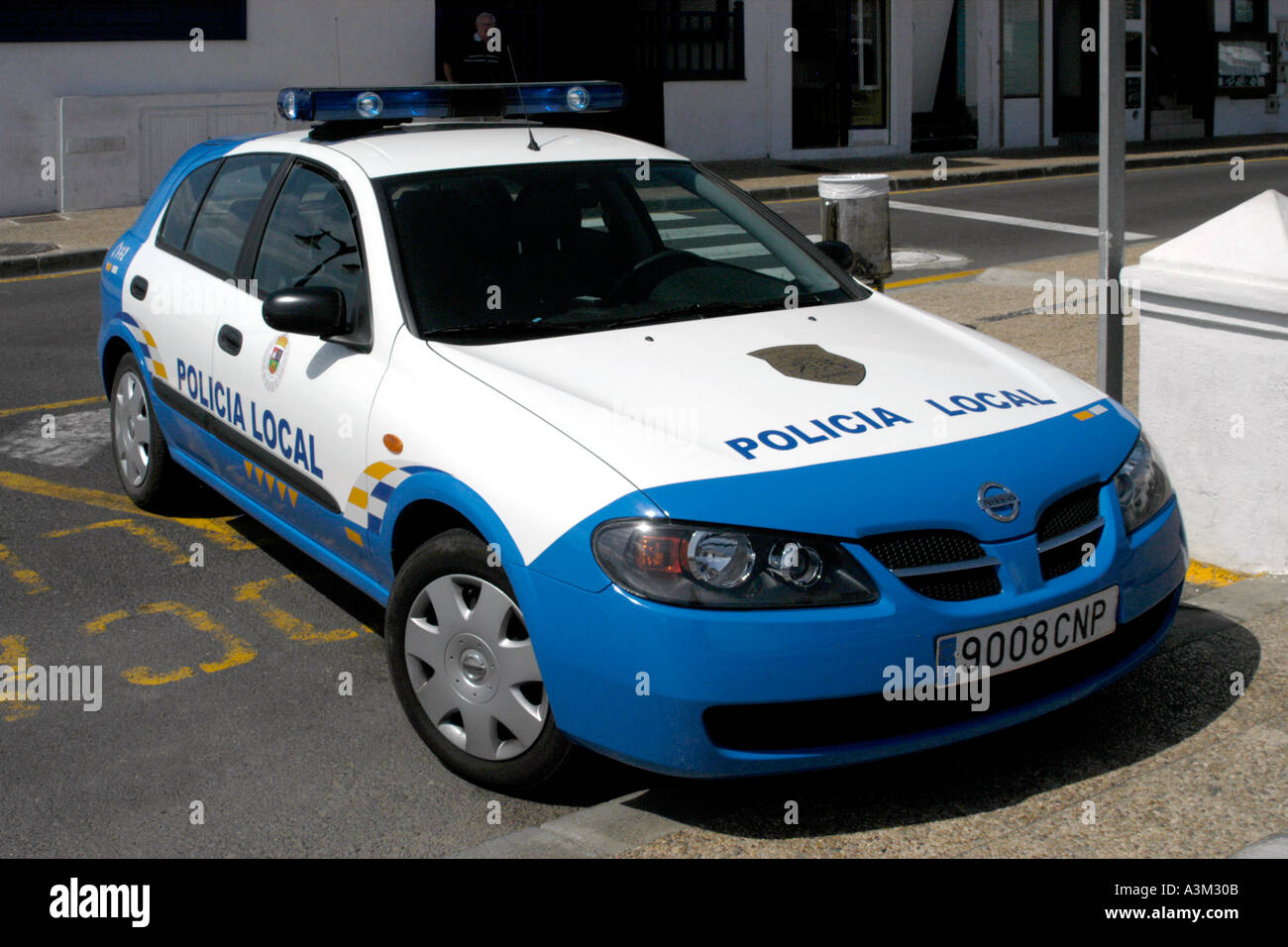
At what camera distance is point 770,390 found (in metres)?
3.80

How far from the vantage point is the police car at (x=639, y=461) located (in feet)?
10.7

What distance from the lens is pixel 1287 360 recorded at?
191 inches

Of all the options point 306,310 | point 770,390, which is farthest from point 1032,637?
point 306,310

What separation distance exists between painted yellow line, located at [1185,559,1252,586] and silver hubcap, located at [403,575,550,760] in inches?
102

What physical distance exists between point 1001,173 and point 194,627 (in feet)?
57.1

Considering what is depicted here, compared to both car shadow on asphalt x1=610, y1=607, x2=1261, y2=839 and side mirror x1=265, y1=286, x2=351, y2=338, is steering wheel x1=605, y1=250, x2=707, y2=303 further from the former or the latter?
car shadow on asphalt x1=610, y1=607, x2=1261, y2=839

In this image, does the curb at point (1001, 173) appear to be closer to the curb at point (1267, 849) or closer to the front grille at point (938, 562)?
the front grille at point (938, 562)

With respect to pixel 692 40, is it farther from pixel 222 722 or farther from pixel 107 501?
pixel 222 722

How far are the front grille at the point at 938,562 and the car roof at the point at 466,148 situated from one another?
6.79 feet

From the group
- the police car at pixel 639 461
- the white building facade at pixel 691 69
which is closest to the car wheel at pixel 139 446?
the police car at pixel 639 461

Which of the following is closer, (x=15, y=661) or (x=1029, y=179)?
(x=15, y=661)

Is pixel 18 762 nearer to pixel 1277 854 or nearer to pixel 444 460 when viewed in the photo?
pixel 444 460

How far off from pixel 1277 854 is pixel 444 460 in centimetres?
214
